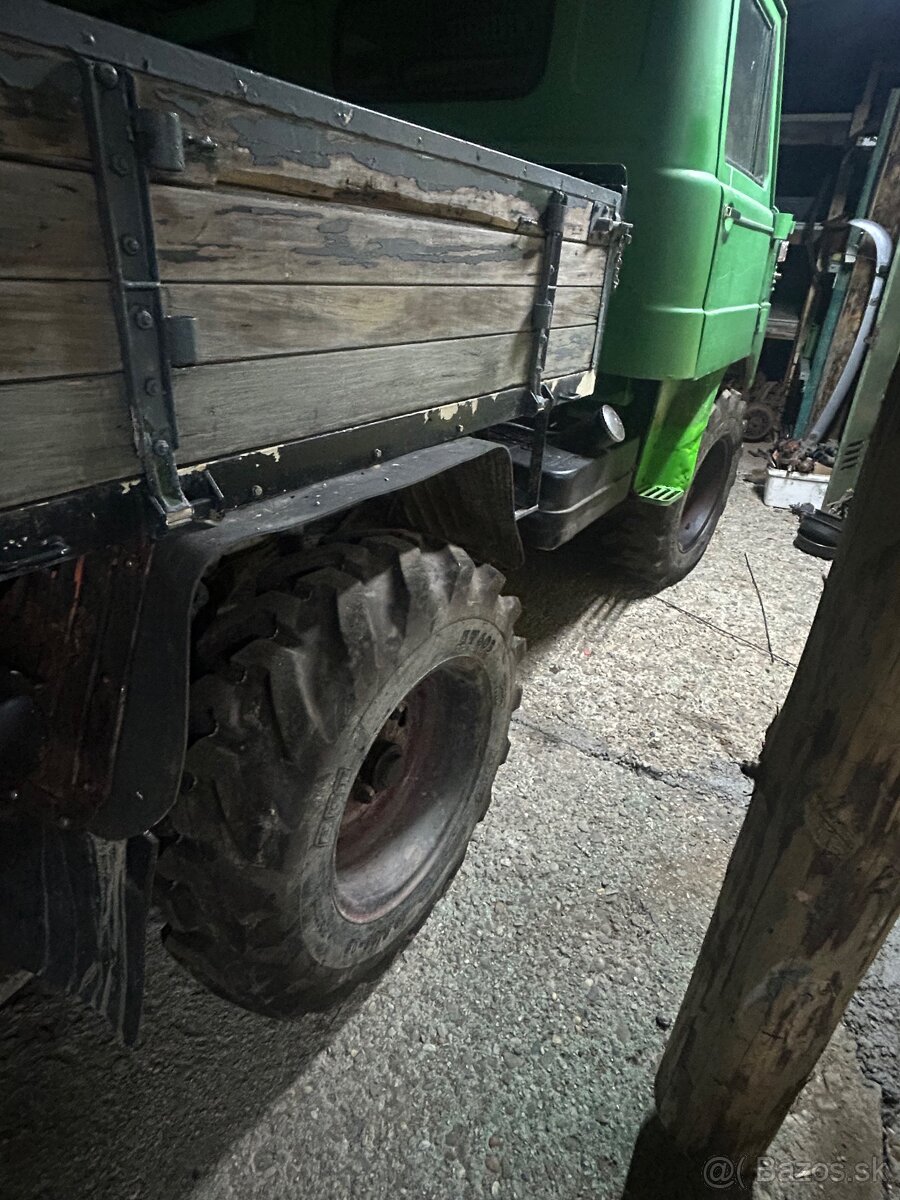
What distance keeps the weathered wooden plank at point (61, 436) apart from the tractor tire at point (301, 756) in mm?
462

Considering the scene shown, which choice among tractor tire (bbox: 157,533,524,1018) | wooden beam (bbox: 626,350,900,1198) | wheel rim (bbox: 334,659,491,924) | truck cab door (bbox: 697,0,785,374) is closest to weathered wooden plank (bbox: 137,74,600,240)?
tractor tire (bbox: 157,533,524,1018)

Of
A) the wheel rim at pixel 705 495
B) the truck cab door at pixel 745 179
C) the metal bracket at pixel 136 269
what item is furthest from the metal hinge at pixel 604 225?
the wheel rim at pixel 705 495

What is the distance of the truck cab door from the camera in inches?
108

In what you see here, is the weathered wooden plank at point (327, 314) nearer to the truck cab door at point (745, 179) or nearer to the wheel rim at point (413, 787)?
the wheel rim at point (413, 787)

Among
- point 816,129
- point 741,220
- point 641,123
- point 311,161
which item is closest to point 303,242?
point 311,161

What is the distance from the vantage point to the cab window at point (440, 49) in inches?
103

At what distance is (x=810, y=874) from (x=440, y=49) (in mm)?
3055

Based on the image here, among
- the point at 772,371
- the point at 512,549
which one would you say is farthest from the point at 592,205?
the point at 772,371

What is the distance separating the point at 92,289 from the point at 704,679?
291cm

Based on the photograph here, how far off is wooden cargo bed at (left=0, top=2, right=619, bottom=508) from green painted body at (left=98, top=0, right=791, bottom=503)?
1164mm

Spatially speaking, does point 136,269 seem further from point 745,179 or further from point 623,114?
point 745,179

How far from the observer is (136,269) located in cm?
92

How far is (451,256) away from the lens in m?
1.47

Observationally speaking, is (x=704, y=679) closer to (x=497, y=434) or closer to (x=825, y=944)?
(x=497, y=434)
